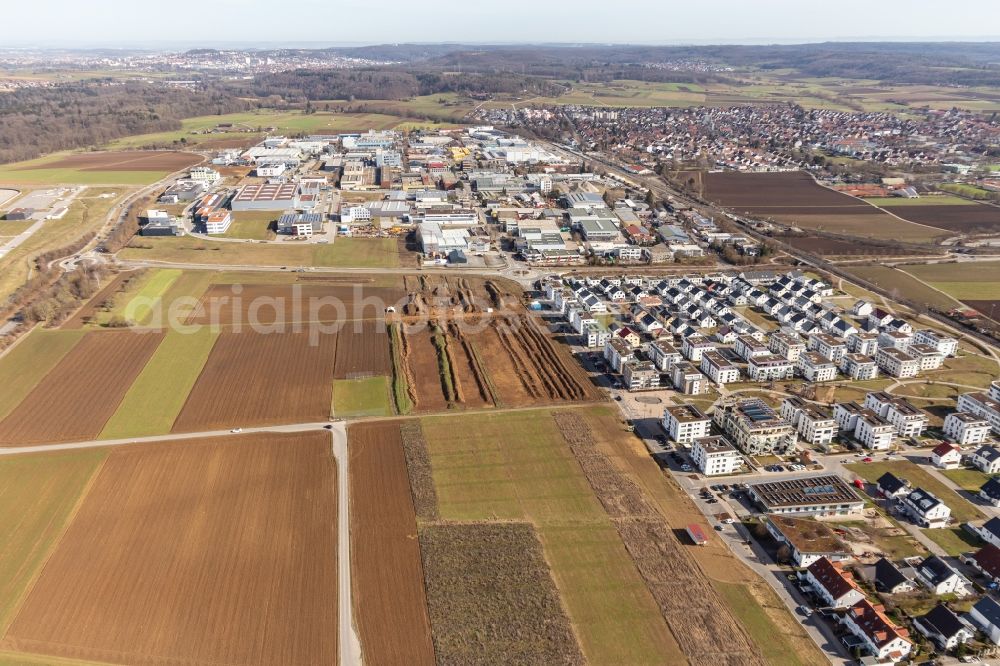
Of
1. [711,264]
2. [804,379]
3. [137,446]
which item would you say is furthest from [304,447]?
[711,264]

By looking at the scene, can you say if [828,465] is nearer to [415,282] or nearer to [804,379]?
[804,379]

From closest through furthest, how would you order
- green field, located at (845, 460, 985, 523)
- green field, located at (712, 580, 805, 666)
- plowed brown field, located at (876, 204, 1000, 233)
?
green field, located at (712, 580, 805, 666) → green field, located at (845, 460, 985, 523) → plowed brown field, located at (876, 204, 1000, 233)

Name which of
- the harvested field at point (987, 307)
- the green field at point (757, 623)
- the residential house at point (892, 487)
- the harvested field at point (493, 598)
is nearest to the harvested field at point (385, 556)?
the harvested field at point (493, 598)

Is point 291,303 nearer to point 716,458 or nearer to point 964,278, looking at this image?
point 716,458

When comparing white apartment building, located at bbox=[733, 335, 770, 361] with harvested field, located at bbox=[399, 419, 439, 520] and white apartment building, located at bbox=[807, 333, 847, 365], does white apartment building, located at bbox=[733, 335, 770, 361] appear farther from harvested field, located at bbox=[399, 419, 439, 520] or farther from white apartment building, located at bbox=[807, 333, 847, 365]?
harvested field, located at bbox=[399, 419, 439, 520]

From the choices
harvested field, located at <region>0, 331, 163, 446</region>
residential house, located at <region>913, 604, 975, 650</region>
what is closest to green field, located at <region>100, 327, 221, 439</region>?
harvested field, located at <region>0, 331, 163, 446</region>

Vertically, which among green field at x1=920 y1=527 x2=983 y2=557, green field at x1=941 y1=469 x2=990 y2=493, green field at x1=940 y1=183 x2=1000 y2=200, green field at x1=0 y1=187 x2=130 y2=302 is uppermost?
green field at x1=940 y1=183 x2=1000 y2=200
